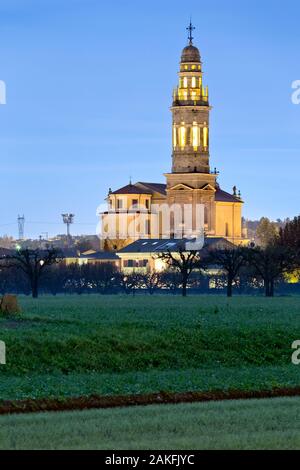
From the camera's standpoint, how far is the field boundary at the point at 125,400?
Result: 32.8 metres

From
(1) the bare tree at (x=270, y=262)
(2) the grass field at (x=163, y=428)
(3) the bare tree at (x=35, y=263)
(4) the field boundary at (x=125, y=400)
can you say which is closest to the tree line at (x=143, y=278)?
(1) the bare tree at (x=270, y=262)

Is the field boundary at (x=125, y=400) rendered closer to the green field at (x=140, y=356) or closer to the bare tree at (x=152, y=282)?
the green field at (x=140, y=356)

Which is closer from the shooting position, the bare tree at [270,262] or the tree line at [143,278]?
the bare tree at [270,262]

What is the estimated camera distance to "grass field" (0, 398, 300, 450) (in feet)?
87.2

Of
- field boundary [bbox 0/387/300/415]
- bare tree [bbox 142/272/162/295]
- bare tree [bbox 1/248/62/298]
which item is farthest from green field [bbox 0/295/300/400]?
bare tree [bbox 142/272/162/295]

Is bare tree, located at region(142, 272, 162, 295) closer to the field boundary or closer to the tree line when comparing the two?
the tree line

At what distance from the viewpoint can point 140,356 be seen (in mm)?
48281

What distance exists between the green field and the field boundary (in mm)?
1020

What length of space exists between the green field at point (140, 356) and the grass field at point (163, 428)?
12.8ft

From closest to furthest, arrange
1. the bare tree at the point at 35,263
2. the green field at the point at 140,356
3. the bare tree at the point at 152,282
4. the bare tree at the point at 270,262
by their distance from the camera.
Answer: the green field at the point at 140,356 < the bare tree at the point at 35,263 < the bare tree at the point at 270,262 < the bare tree at the point at 152,282

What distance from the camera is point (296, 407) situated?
108 feet

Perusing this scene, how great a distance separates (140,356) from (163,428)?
63.4ft

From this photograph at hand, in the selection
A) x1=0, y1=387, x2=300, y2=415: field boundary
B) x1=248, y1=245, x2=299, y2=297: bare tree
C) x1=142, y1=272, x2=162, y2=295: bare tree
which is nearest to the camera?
x1=0, y1=387, x2=300, y2=415: field boundary
